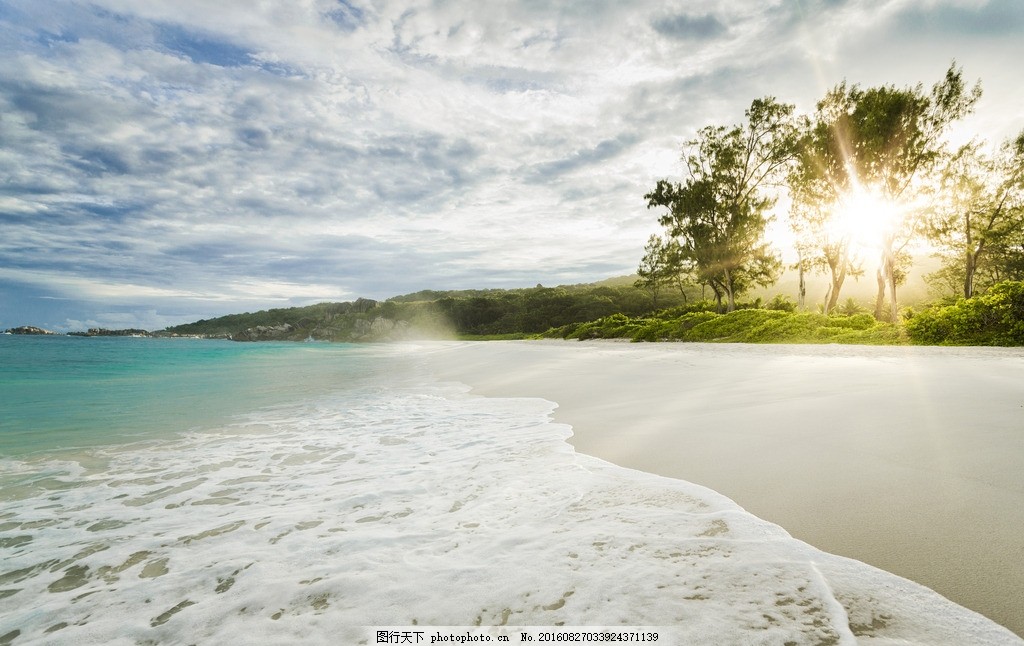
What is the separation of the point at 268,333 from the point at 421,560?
143 m

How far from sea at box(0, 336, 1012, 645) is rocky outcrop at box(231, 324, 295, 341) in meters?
133

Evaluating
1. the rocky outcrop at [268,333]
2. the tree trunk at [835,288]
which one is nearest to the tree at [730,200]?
the tree trunk at [835,288]

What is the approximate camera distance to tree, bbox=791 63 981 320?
17.1 meters

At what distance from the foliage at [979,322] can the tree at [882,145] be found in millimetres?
6368

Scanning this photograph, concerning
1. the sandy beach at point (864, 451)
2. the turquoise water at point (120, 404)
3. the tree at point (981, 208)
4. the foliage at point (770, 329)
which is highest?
the tree at point (981, 208)

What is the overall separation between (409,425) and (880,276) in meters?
27.2

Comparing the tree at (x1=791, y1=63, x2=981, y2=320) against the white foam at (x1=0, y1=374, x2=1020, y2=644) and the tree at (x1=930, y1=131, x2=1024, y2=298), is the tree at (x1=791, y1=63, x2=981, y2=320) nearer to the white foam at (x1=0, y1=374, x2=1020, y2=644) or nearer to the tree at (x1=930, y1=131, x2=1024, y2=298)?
the tree at (x1=930, y1=131, x2=1024, y2=298)

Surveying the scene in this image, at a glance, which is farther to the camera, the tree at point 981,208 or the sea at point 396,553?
the tree at point 981,208

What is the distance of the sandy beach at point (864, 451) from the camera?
6.15ft

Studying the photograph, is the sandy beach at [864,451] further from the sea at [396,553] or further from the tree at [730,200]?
the tree at [730,200]

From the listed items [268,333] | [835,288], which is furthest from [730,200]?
[268,333]

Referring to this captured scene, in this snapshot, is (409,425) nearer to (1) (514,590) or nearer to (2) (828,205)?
(1) (514,590)

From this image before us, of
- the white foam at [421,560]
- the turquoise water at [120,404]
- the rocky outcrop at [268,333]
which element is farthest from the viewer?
the rocky outcrop at [268,333]

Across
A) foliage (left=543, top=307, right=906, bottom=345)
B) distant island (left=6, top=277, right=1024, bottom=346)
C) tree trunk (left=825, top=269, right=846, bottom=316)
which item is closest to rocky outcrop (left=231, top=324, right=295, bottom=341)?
distant island (left=6, top=277, right=1024, bottom=346)
